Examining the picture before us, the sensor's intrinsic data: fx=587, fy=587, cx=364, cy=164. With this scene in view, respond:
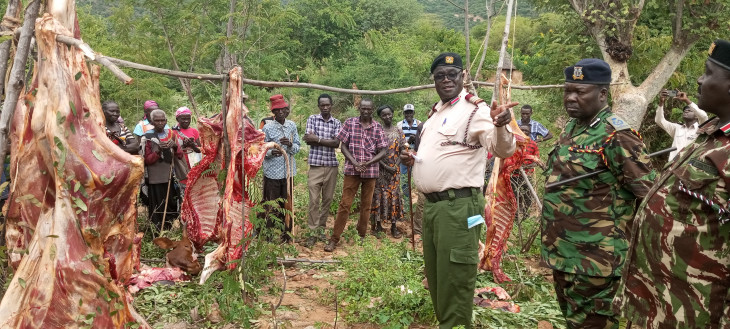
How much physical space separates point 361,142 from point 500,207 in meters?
2.45

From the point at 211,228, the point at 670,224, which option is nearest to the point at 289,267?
the point at 211,228

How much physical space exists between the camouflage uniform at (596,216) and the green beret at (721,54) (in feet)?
2.84

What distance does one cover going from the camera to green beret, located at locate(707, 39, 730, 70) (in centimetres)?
226

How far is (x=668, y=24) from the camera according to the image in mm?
13359

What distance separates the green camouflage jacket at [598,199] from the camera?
10.4 ft

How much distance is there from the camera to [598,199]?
10.7ft

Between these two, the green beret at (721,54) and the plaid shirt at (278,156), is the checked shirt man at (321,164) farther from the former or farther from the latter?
the green beret at (721,54)

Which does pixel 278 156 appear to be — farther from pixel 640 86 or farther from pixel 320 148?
pixel 640 86

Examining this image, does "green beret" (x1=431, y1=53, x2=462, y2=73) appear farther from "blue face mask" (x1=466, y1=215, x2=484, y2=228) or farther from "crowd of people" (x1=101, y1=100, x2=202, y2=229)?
"crowd of people" (x1=101, y1=100, x2=202, y2=229)

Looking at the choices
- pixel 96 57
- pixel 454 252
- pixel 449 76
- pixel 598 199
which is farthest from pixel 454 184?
pixel 96 57

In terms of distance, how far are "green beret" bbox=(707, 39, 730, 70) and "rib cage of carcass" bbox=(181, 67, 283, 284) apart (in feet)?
9.23

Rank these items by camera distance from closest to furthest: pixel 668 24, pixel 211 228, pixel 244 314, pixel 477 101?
1. pixel 477 101
2. pixel 244 314
3. pixel 211 228
4. pixel 668 24

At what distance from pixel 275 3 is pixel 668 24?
994 cm

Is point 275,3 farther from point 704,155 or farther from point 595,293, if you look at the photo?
point 704,155
